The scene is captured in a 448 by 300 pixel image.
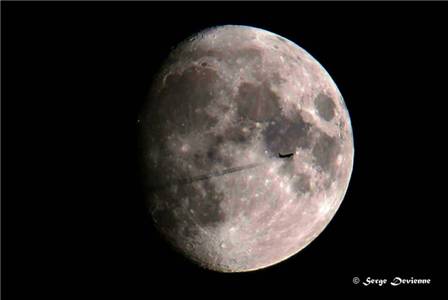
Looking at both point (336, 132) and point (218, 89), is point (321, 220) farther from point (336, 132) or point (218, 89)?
point (218, 89)

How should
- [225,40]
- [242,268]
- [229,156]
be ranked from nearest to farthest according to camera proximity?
[229,156] → [225,40] → [242,268]

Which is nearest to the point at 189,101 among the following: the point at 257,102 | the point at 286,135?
the point at 257,102

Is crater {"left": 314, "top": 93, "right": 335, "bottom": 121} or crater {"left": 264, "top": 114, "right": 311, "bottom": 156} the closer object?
crater {"left": 264, "top": 114, "right": 311, "bottom": 156}

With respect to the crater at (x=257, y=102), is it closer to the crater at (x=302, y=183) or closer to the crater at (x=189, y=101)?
the crater at (x=189, y=101)

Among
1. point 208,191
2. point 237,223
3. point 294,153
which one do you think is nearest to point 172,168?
point 208,191

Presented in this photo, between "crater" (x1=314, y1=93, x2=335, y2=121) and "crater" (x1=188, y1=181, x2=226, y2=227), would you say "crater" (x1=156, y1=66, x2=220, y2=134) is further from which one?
"crater" (x1=314, y1=93, x2=335, y2=121)

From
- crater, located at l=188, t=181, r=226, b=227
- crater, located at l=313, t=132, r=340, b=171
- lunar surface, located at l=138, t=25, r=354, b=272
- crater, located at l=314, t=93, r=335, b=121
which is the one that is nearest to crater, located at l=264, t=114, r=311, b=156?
lunar surface, located at l=138, t=25, r=354, b=272

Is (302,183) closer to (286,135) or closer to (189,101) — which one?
(286,135)

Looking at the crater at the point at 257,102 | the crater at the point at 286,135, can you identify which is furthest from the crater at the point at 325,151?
the crater at the point at 257,102

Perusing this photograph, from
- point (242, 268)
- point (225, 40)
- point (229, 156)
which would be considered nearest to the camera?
point (229, 156)
